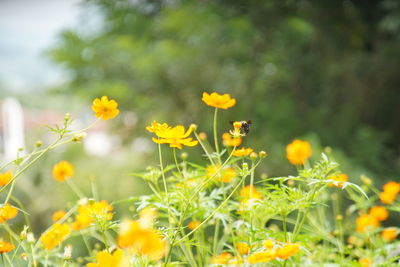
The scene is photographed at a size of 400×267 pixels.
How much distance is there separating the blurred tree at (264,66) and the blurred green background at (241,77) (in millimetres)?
11

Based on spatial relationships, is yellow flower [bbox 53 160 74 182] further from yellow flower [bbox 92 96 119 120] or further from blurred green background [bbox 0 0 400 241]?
blurred green background [bbox 0 0 400 241]

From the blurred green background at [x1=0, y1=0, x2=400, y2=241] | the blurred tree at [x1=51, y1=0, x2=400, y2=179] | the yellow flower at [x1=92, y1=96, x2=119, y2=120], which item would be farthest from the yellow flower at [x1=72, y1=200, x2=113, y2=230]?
the blurred tree at [x1=51, y1=0, x2=400, y2=179]

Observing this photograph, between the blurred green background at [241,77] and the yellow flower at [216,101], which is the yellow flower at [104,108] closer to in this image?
the yellow flower at [216,101]

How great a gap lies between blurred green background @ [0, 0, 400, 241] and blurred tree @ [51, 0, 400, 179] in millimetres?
11

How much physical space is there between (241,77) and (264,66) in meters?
0.27

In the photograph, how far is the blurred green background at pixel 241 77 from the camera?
10.9 ft

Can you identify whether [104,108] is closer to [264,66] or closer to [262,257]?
[262,257]

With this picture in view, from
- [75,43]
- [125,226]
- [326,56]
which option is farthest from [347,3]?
[125,226]

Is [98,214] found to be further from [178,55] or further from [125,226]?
[178,55]

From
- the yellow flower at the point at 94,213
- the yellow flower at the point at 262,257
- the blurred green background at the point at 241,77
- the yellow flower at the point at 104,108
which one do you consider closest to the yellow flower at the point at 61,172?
the yellow flower at the point at 94,213

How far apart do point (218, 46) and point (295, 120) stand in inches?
38.3

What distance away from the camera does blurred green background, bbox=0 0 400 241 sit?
3.31 meters

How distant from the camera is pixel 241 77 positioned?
151 inches

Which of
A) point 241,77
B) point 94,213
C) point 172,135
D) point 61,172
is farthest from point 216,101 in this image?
point 241,77
